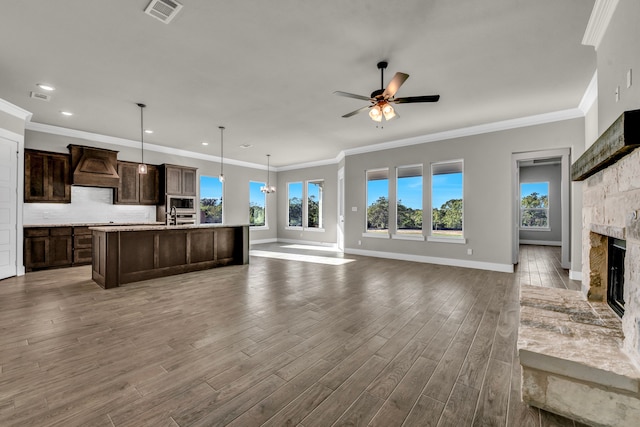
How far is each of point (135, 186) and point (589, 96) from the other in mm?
9395

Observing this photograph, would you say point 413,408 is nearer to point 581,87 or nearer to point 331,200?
point 581,87

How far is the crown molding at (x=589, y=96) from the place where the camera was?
3.94 meters

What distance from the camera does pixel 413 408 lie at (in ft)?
5.71

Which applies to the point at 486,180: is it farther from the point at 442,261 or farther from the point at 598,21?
the point at 598,21

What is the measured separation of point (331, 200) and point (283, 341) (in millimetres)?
7543

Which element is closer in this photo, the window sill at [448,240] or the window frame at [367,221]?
the window sill at [448,240]

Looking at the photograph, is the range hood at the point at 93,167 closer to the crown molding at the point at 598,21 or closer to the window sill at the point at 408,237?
the window sill at the point at 408,237

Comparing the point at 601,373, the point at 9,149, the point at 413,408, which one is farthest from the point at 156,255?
the point at 601,373

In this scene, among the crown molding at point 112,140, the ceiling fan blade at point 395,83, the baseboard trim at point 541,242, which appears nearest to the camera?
the ceiling fan blade at point 395,83

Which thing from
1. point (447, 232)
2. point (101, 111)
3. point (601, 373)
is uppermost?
point (101, 111)

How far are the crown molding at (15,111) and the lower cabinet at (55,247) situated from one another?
209 cm

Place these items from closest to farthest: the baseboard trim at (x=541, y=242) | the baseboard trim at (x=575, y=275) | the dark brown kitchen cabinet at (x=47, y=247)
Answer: the baseboard trim at (x=575, y=275) → the dark brown kitchen cabinet at (x=47, y=247) → the baseboard trim at (x=541, y=242)

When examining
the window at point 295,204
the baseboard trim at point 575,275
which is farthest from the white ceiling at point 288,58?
the window at point 295,204

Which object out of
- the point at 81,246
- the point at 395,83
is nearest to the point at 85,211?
the point at 81,246
